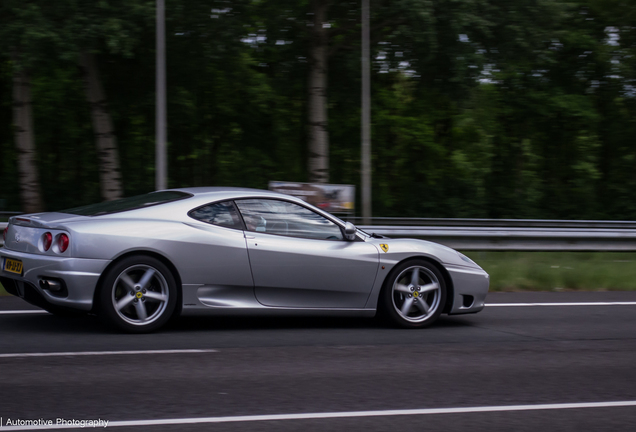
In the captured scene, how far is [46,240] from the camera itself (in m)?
6.03

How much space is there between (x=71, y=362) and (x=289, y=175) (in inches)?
1028

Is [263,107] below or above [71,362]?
above

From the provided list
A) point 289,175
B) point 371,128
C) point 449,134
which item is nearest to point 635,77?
point 449,134

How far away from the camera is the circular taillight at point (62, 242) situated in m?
5.92

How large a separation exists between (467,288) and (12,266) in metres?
4.15

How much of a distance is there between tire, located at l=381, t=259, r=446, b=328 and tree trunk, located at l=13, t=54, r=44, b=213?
1580 cm

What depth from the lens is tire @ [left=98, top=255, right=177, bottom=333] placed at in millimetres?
6004

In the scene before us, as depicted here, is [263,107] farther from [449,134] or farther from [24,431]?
[24,431]

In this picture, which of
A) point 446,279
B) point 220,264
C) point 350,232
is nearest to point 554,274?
point 446,279

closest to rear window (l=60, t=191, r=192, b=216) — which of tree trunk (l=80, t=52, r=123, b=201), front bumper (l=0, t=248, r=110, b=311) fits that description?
front bumper (l=0, t=248, r=110, b=311)

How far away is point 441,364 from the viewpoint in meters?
5.59

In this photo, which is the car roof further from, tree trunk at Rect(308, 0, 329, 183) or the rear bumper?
tree trunk at Rect(308, 0, 329, 183)

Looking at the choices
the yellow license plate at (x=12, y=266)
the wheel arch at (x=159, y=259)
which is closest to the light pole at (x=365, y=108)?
the wheel arch at (x=159, y=259)

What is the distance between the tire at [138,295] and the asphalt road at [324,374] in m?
0.15
